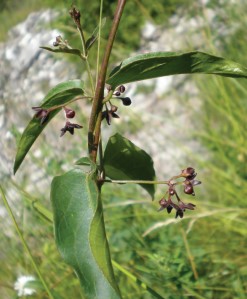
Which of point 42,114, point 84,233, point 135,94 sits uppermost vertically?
point 135,94

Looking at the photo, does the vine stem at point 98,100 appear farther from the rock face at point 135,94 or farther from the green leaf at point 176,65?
the rock face at point 135,94

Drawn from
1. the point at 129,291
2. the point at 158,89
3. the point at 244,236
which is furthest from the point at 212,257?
the point at 158,89

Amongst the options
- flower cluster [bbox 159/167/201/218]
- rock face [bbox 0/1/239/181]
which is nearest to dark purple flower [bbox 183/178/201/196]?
flower cluster [bbox 159/167/201/218]

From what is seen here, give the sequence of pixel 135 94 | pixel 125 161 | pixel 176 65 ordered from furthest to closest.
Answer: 1. pixel 135 94
2. pixel 125 161
3. pixel 176 65

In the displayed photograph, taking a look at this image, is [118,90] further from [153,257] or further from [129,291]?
[129,291]

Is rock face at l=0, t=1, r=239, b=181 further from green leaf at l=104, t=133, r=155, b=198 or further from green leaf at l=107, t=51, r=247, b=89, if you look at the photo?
green leaf at l=107, t=51, r=247, b=89

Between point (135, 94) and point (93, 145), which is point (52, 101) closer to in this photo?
point (93, 145)

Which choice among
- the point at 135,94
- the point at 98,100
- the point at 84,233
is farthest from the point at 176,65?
the point at 135,94
